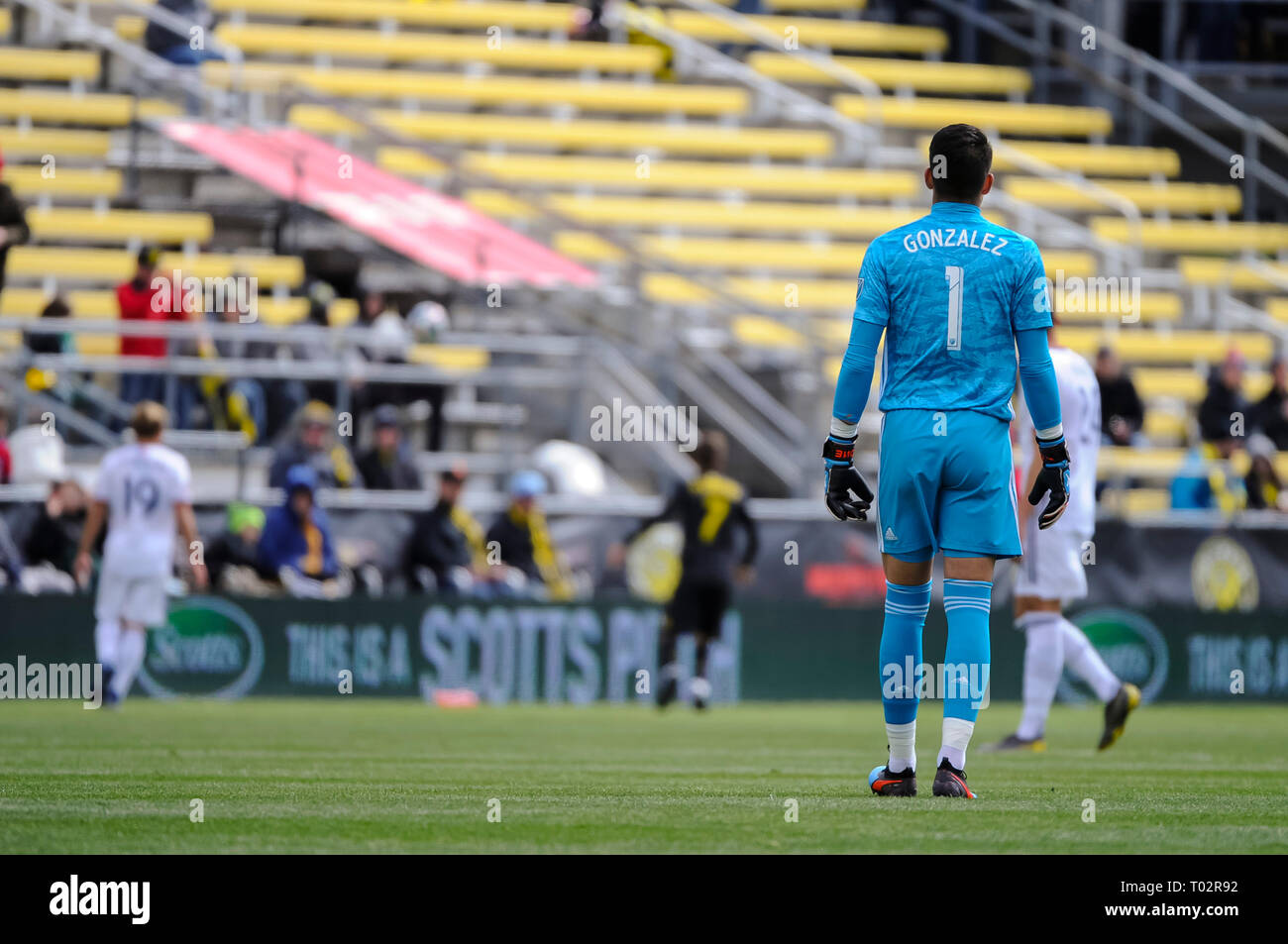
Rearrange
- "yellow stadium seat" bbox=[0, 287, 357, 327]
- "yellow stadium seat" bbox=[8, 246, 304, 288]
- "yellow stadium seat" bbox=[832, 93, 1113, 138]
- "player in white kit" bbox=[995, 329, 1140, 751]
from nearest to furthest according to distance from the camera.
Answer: "player in white kit" bbox=[995, 329, 1140, 751] < "yellow stadium seat" bbox=[0, 287, 357, 327] < "yellow stadium seat" bbox=[8, 246, 304, 288] < "yellow stadium seat" bbox=[832, 93, 1113, 138]

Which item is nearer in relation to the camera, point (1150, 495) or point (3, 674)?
point (3, 674)

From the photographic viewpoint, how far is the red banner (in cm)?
2402

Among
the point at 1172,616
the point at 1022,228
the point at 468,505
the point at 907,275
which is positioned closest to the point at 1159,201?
the point at 1022,228

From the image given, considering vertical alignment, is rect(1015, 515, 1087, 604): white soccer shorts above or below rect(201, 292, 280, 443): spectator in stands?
below

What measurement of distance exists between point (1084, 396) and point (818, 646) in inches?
320

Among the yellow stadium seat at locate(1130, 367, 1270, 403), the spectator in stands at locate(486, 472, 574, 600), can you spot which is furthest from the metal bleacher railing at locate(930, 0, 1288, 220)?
the spectator in stands at locate(486, 472, 574, 600)

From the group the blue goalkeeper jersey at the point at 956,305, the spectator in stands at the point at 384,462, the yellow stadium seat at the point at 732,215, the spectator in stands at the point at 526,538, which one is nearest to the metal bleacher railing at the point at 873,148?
the yellow stadium seat at the point at 732,215

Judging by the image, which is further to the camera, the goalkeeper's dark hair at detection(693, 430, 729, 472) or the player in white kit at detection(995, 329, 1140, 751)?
the goalkeeper's dark hair at detection(693, 430, 729, 472)

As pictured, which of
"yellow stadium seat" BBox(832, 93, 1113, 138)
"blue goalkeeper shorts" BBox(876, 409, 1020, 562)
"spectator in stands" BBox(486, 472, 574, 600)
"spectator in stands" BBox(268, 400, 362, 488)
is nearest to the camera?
"blue goalkeeper shorts" BBox(876, 409, 1020, 562)

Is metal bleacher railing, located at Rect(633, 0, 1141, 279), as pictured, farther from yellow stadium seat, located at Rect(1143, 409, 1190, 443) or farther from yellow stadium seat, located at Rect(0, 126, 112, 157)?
yellow stadium seat, located at Rect(0, 126, 112, 157)

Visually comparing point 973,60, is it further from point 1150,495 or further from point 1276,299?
point 1150,495

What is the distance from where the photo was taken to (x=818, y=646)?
20.3 m

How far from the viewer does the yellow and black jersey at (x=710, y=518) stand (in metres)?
19.1

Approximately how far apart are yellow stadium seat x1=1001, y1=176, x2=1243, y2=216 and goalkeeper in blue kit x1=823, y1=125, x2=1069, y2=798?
20236 mm
